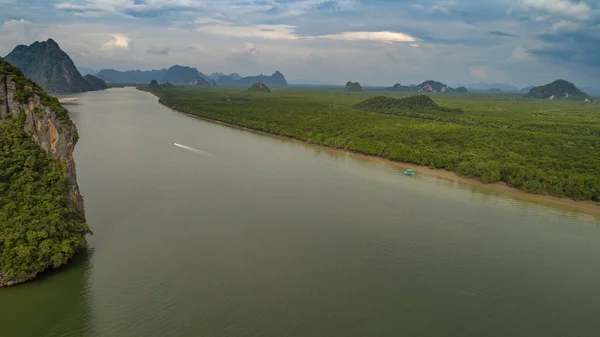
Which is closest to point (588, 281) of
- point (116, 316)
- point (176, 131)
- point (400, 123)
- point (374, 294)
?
point (374, 294)

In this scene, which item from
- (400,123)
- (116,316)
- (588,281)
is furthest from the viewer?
(400,123)

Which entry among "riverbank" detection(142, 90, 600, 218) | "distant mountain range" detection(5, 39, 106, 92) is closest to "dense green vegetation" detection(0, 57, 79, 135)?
"riverbank" detection(142, 90, 600, 218)

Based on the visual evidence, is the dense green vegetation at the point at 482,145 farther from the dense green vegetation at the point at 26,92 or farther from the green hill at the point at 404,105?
the dense green vegetation at the point at 26,92

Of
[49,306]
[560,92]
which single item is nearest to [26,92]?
[49,306]

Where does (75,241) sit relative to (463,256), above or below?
above

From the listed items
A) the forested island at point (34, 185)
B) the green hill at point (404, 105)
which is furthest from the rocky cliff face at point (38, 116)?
the green hill at point (404, 105)

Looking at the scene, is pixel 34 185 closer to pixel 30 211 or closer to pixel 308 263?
pixel 30 211

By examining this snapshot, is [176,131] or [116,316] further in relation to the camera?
[176,131]

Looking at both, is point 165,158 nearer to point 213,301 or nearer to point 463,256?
point 213,301
